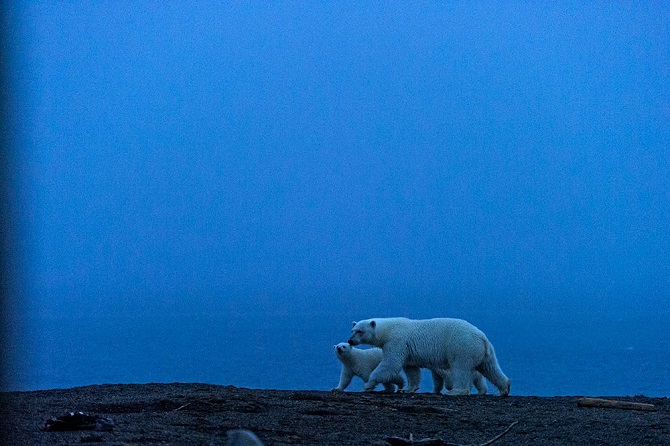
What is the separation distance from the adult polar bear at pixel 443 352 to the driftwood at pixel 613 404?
2.55 meters

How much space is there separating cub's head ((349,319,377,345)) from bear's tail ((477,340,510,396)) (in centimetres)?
171

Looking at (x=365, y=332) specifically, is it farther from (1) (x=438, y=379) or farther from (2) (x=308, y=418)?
(2) (x=308, y=418)

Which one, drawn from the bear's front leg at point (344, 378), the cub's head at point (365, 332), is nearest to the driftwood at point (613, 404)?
the cub's head at point (365, 332)

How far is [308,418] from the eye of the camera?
717 cm

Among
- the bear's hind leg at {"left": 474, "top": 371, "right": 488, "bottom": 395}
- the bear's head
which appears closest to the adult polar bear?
the bear's hind leg at {"left": 474, "top": 371, "right": 488, "bottom": 395}

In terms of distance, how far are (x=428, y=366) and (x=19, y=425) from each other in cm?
715

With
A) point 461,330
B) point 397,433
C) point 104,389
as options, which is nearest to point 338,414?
point 397,433

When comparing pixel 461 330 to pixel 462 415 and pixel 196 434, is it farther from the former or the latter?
pixel 196 434

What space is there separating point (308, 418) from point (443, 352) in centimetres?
496

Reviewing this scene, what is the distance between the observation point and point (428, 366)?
12.1 m

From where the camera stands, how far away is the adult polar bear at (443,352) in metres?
11.6

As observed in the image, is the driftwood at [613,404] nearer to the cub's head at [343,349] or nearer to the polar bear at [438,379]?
the polar bear at [438,379]

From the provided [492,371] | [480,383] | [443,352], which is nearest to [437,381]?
[480,383]

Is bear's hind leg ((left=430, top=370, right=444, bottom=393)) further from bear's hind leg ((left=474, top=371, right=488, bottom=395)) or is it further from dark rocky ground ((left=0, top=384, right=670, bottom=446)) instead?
dark rocky ground ((left=0, top=384, right=670, bottom=446))
